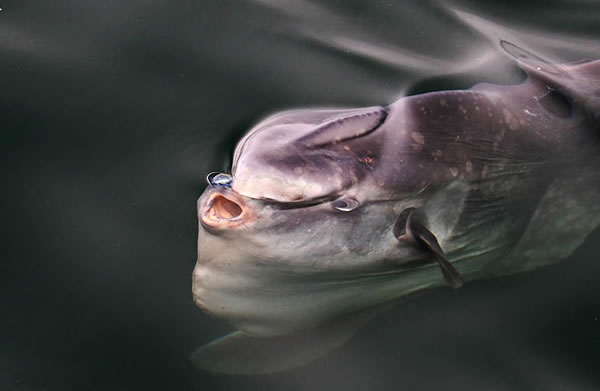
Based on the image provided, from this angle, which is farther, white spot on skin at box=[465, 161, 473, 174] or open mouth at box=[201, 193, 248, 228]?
white spot on skin at box=[465, 161, 473, 174]

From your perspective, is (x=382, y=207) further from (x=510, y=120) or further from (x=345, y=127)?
(x=510, y=120)

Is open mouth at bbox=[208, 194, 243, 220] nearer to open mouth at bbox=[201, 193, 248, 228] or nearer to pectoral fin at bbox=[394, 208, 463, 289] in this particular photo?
open mouth at bbox=[201, 193, 248, 228]

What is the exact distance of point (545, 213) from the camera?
326 centimetres

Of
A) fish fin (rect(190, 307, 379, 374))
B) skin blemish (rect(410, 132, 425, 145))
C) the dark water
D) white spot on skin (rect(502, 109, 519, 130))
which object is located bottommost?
fish fin (rect(190, 307, 379, 374))

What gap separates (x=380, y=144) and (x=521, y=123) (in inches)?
28.4

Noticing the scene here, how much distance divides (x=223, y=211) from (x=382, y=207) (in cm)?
58

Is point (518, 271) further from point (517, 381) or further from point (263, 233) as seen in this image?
point (263, 233)

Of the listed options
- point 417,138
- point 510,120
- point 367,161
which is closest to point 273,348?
point 367,161

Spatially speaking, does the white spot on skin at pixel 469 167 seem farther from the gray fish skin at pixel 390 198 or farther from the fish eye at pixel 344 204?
the fish eye at pixel 344 204

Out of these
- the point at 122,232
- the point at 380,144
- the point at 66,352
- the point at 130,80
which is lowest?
the point at 66,352

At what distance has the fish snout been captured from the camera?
245 cm

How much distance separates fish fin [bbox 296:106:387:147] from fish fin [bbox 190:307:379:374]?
0.88m

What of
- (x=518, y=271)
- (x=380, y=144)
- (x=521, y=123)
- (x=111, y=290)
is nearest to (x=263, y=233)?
(x=380, y=144)

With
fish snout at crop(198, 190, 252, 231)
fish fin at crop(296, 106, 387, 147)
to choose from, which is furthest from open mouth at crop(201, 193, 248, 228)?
fish fin at crop(296, 106, 387, 147)
